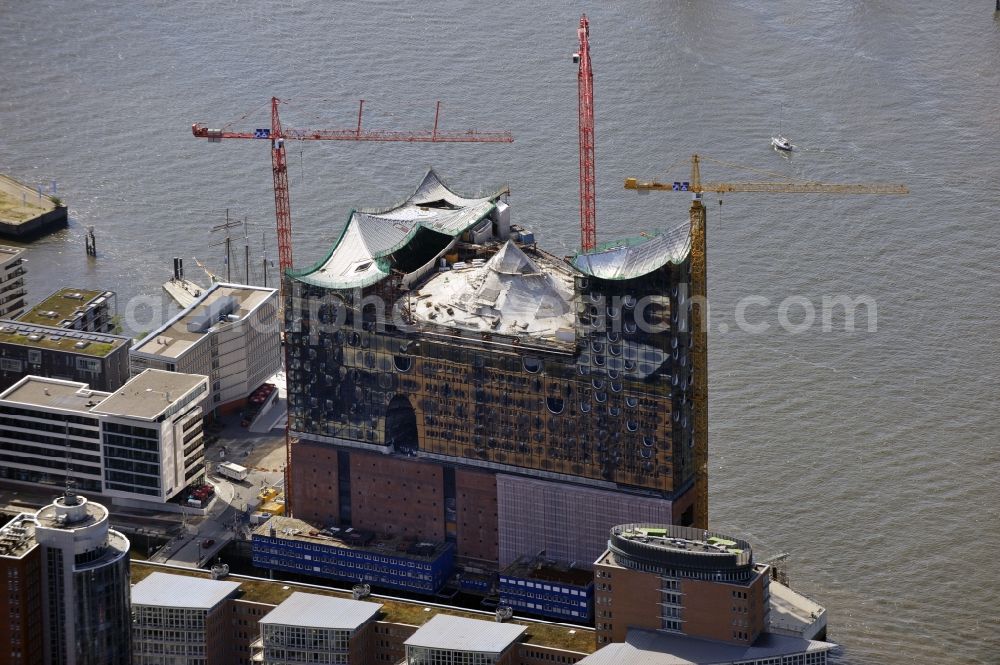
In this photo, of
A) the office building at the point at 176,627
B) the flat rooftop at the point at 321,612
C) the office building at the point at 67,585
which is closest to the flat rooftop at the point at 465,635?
the flat rooftop at the point at 321,612

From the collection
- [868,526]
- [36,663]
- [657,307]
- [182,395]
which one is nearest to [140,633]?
[36,663]

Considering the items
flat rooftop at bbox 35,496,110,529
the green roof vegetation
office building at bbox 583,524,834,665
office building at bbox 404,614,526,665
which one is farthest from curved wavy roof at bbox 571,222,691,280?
flat rooftop at bbox 35,496,110,529

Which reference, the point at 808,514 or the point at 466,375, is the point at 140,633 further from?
the point at 808,514

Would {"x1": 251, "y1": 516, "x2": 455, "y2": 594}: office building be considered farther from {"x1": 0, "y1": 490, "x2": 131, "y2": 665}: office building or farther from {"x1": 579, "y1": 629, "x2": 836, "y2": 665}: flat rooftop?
{"x1": 0, "y1": 490, "x2": 131, "y2": 665}: office building

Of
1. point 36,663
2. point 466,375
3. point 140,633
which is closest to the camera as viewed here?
point 36,663

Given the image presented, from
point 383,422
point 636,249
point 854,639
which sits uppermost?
Result: point 636,249

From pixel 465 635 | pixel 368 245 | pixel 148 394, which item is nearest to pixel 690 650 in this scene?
pixel 465 635
